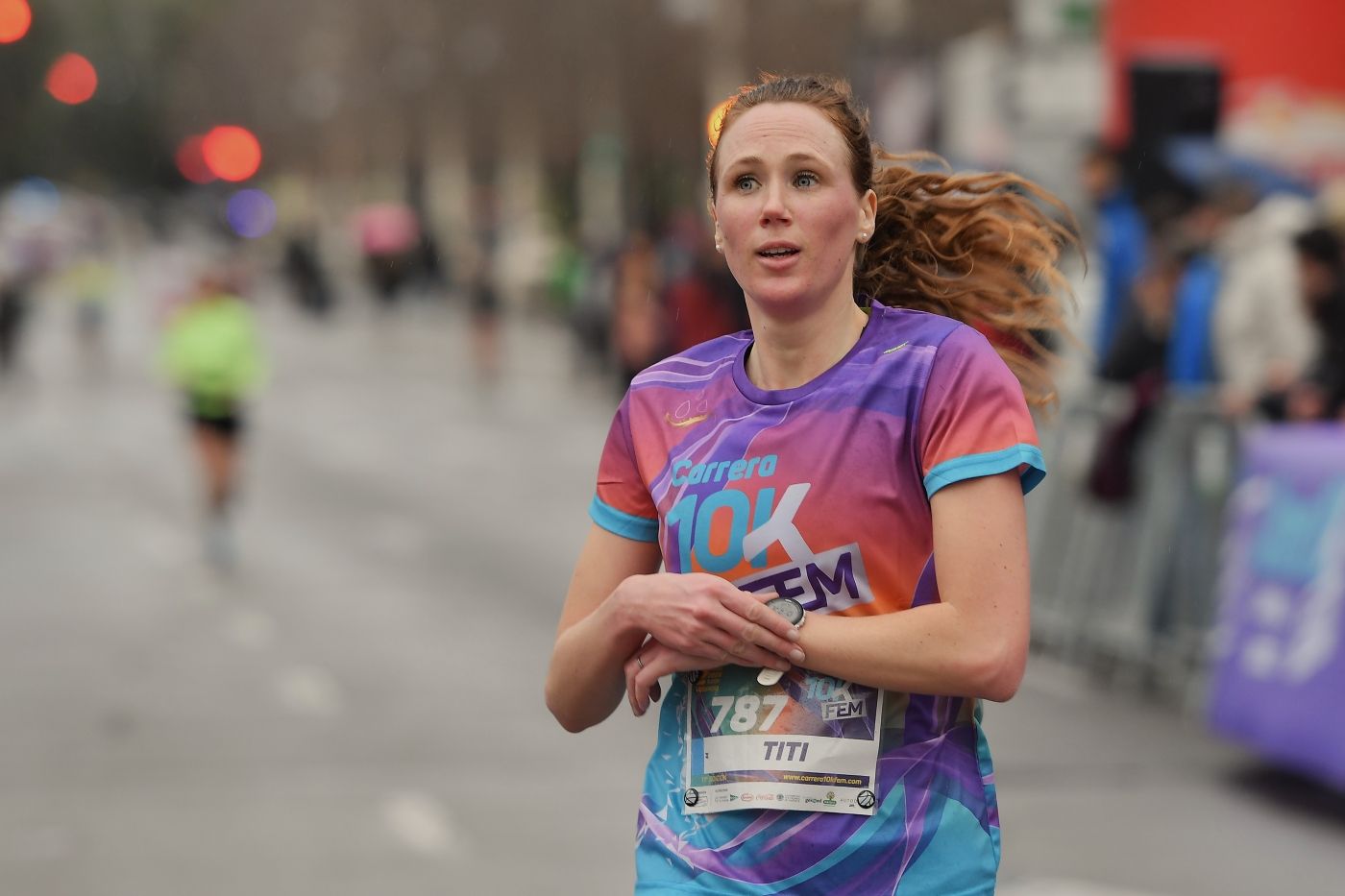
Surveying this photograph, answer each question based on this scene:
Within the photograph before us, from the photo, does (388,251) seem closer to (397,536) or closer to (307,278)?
(307,278)

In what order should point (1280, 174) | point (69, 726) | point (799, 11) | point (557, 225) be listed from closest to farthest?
point (69, 726)
point (1280, 174)
point (799, 11)
point (557, 225)

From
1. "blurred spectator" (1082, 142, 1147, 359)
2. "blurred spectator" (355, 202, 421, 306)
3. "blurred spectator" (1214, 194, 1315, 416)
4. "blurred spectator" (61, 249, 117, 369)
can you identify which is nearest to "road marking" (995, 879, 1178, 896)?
"blurred spectator" (1214, 194, 1315, 416)

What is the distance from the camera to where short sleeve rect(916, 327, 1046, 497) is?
2.79m

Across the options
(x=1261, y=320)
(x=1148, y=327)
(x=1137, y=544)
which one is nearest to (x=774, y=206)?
(x=1137, y=544)

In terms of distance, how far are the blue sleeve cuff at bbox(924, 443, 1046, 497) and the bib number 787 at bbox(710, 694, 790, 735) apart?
37 cm

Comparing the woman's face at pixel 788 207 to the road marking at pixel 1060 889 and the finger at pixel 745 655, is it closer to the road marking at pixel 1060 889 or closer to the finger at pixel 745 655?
the finger at pixel 745 655

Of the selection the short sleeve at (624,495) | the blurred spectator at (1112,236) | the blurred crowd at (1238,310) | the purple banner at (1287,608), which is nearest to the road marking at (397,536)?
the blurred spectator at (1112,236)

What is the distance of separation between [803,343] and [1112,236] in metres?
9.54

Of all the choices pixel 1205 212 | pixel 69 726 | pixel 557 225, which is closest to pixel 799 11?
pixel 557 225

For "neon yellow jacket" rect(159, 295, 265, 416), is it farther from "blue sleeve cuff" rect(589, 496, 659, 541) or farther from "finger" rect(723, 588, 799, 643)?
"finger" rect(723, 588, 799, 643)

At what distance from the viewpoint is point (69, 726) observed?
31.3ft

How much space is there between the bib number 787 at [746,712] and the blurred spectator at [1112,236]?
29.8ft

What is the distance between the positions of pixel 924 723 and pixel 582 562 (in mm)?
564

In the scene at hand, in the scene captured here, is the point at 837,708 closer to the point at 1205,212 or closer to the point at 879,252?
the point at 879,252
